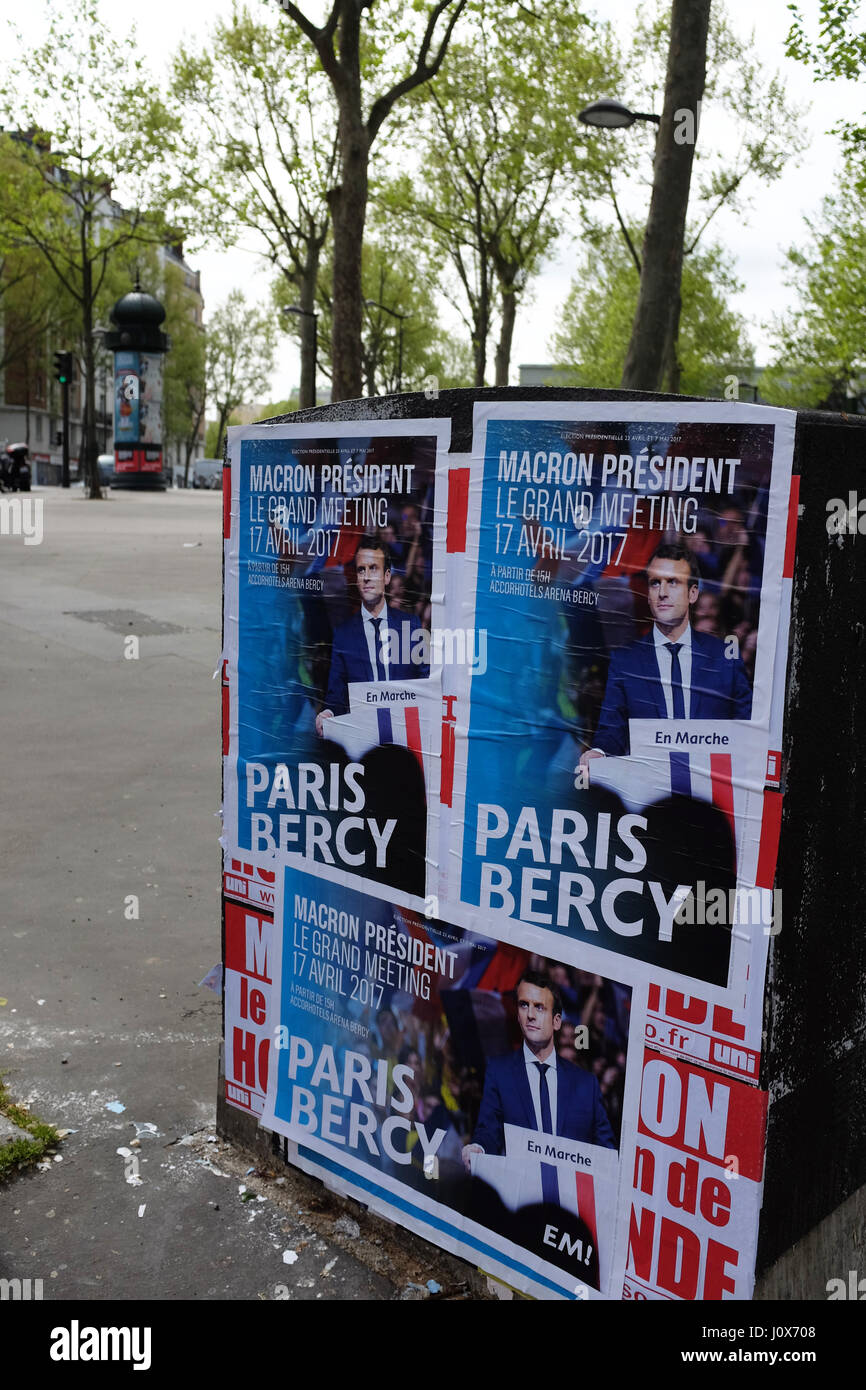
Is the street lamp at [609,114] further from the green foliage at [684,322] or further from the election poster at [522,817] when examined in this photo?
the green foliage at [684,322]

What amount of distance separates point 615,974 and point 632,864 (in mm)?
270

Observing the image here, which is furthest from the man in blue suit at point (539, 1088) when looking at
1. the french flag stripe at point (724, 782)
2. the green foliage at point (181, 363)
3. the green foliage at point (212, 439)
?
the green foliage at point (212, 439)

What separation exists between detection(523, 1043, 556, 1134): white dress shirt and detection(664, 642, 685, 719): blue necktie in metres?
0.93

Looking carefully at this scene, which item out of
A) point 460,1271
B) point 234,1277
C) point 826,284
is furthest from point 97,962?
point 826,284

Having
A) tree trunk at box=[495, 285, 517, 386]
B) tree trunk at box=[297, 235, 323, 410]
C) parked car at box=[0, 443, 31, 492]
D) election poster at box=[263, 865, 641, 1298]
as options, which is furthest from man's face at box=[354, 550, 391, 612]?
parked car at box=[0, 443, 31, 492]

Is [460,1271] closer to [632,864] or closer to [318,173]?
[632,864]

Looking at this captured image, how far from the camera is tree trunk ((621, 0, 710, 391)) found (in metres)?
10.6

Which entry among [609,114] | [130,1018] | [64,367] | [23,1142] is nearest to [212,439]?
[64,367]

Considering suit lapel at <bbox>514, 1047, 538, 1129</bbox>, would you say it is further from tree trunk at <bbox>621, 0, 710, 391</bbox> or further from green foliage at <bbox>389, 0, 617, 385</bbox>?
green foliage at <bbox>389, 0, 617, 385</bbox>

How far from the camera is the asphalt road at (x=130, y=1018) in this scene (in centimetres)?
338

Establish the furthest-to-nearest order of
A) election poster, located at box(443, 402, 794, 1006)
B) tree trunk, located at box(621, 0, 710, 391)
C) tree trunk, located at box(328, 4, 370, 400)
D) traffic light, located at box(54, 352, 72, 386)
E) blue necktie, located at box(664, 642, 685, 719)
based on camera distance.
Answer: traffic light, located at box(54, 352, 72, 386) < tree trunk, located at box(328, 4, 370, 400) < tree trunk, located at box(621, 0, 710, 391) < blue necktie, located at box(664, 642, 685, 719) < election poster, located at box(443, 402, 794, 1006)

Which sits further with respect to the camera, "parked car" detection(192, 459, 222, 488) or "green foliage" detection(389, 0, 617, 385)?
"parked car" detection(192, 459, 222, 488)

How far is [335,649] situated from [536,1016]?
1.11m

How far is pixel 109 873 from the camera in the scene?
662 cm
